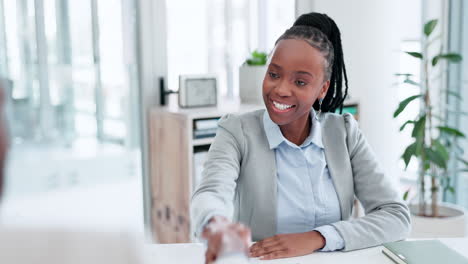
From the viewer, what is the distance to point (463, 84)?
10.4 feet

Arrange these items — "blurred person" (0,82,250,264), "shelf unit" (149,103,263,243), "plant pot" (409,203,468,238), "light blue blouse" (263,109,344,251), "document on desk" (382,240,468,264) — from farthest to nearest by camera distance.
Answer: "plant pot" (409,203,468,238), "shelf unit" (149,103,263,243), "light blue blouse" (263,109,344,251), "document on desk" (382,240,468,264), "blurred person" (0,82,250,264)

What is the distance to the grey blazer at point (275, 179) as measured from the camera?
1.26 m

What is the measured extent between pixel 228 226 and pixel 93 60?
2034 millimetres

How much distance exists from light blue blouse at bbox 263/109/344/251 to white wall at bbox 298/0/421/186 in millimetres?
1865

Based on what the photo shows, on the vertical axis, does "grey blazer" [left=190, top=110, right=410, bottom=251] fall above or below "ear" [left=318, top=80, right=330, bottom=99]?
below

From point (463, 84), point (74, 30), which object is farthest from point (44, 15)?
point (463, 84)

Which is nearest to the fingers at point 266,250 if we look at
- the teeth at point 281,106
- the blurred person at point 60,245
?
the teeth at point 281,106

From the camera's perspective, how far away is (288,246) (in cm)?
116

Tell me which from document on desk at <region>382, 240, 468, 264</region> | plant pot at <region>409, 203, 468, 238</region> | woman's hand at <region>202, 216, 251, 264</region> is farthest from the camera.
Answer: plant pot at <region>409, 203, 468, 238</region>

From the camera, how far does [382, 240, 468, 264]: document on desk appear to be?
108cm

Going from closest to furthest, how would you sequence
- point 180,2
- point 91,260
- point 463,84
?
point 91,260 < point 180,2 < point 463,84

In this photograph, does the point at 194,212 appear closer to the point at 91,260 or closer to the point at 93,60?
the point at 91,260

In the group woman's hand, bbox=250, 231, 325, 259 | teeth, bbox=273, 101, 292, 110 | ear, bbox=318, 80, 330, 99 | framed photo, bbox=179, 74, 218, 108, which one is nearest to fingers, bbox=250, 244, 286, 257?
woman's hand, bbox=250, 231, 325, 259

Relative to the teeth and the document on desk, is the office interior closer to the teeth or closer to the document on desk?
the teeth
